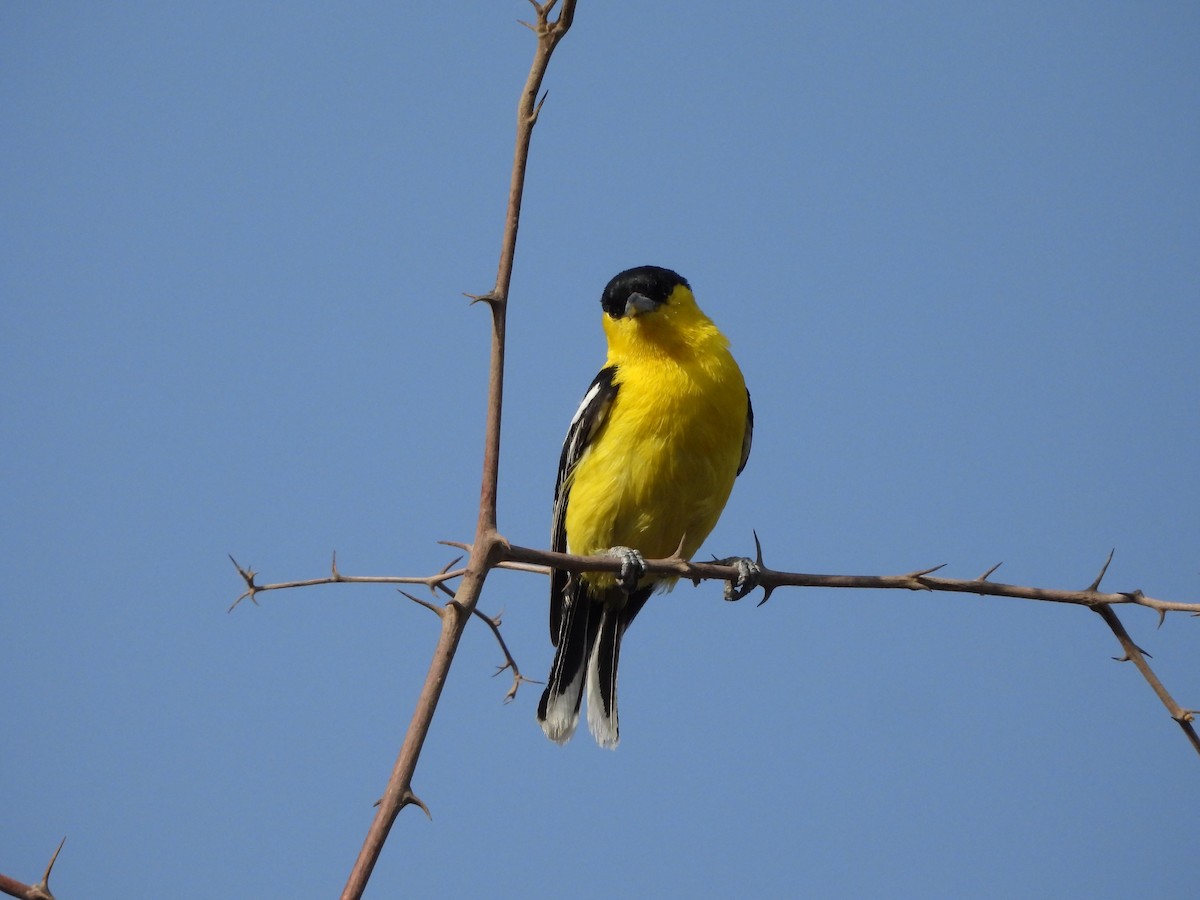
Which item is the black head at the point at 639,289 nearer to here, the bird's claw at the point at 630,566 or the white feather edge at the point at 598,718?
the bird's claw at the point at 630,566

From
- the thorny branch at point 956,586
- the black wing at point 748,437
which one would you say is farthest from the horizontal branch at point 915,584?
the black wing at point 748,437

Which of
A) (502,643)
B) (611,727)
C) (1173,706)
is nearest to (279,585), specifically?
(502,643)

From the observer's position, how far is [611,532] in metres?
6.26

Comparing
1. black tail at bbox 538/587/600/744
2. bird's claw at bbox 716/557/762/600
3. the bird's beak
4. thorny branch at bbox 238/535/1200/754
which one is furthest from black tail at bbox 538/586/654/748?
thorny branch at bbox 238/535/1200/754

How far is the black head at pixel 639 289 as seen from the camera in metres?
6.64

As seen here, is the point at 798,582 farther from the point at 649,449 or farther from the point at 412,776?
the point at 649,449

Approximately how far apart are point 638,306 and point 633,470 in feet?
3.37

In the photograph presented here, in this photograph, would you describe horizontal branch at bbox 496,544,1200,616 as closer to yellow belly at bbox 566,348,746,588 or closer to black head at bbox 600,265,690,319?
yellow belly at bbox 566,348,746,588

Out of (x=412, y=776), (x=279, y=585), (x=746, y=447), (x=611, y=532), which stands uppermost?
(x=746, y=447)

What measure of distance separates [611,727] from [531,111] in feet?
13.7

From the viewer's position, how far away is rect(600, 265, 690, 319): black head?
6.64 metres

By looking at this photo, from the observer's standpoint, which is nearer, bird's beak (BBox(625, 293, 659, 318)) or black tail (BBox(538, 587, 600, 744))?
black tail (BBox(538, 587, 600, 744))

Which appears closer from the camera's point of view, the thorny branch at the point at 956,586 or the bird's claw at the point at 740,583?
the thorny branch at the point at 956,586

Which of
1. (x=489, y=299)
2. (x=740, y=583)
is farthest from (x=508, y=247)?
(x=740, y=583)
